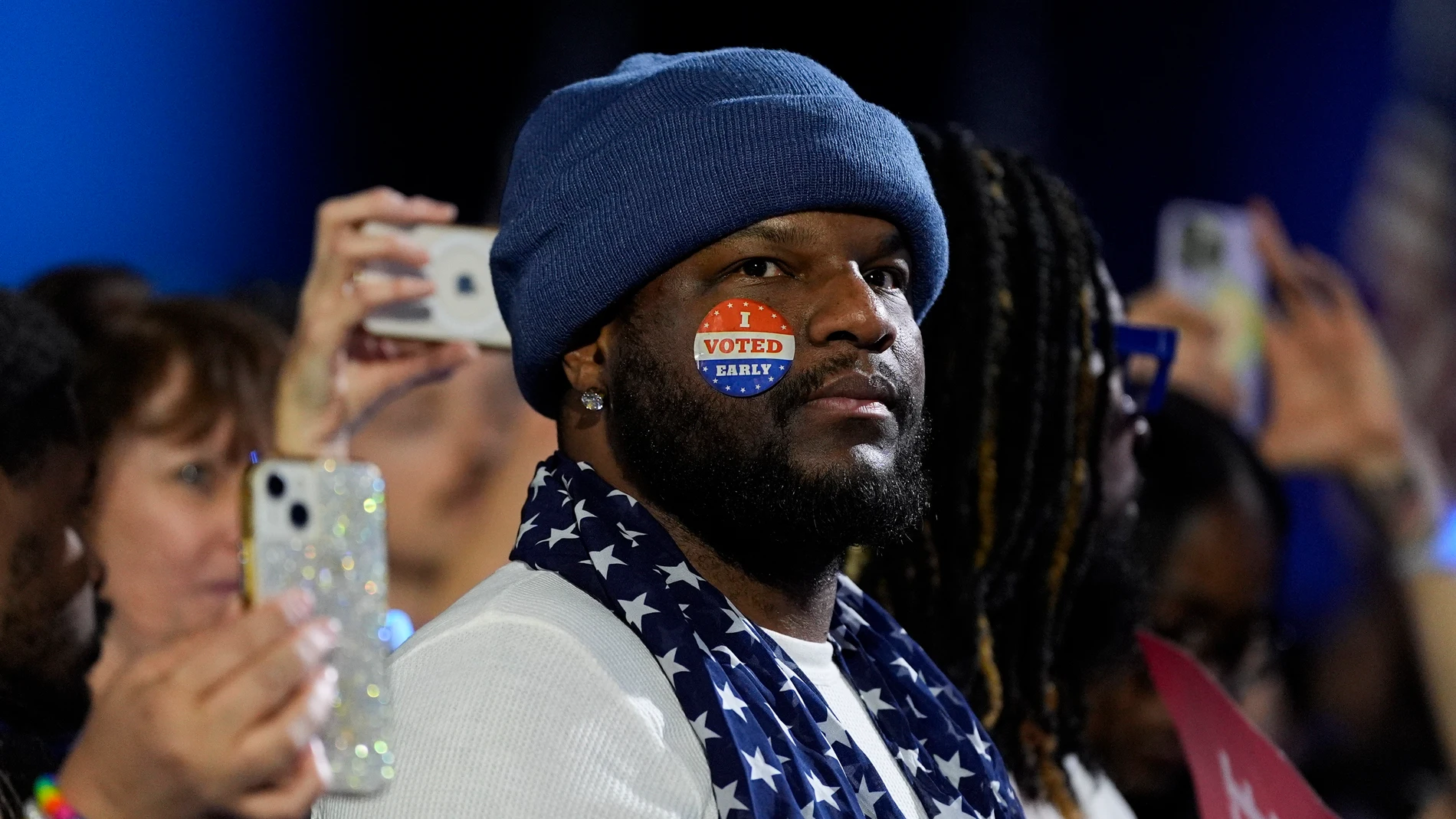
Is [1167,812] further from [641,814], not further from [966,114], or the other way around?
[966,114]

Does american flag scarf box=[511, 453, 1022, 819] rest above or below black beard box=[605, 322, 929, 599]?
below

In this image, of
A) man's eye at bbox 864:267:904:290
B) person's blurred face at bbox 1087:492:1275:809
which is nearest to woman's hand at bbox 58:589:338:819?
man's eye at bbox 864:267:904:290

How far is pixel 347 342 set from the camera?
94.4 inches

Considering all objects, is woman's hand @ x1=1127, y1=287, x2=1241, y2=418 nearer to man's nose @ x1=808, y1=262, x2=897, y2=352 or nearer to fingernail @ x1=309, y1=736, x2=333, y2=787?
man's nose @ x1=808, y1=262, x2=897, y2=352

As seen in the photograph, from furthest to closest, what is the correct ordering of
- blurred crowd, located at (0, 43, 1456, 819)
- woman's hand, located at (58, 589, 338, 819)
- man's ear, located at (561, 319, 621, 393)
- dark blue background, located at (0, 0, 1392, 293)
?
dark blue background, located at (0, 0, 1392, 293), blurred crowd, located at (0, 43, 1456, 819), man's ear, located at (561, 319, 621, 393), woman's hand, located at (58, 589, 338, 819)

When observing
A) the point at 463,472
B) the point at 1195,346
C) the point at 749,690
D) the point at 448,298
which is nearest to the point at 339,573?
the point at 749,690

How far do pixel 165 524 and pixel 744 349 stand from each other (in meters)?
1.23

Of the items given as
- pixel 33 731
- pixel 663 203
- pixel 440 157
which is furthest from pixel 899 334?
pixel 440 157

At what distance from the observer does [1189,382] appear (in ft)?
15.0

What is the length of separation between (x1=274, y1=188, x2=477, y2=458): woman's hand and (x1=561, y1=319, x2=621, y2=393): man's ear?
2.17 ft

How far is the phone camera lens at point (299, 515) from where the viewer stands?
1.02 m

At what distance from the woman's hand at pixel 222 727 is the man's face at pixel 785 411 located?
0.71 metres

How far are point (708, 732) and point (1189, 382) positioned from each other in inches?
136

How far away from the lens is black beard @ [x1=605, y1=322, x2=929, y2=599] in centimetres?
162
